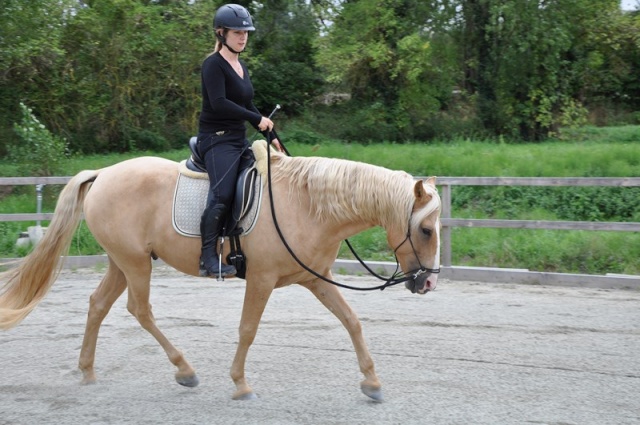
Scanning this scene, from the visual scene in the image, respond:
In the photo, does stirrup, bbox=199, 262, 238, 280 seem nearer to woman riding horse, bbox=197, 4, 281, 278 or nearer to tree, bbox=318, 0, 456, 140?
woman riding horse, bbox=197, 4, 281, 278

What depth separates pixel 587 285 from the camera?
8438mm

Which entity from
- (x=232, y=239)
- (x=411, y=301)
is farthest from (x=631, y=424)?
(x=411, y=301)

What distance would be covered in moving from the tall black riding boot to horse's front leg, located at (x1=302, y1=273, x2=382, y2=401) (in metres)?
0.63

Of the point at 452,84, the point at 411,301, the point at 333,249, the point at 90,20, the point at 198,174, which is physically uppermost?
the point at 90,20

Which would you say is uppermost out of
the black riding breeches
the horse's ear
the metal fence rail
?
the black riding breeches

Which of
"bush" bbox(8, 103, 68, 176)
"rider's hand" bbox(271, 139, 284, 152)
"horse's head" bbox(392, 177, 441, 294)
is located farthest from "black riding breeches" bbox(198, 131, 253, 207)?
"bush" bbox(8, 103, 68, 176)

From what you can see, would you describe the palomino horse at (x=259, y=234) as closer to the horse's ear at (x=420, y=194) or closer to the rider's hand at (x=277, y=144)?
the horse's ear at (x=420, y=194)

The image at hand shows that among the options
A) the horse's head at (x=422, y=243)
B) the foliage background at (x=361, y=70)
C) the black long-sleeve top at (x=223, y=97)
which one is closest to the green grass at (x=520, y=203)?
the foliage background at (x=361, y=70)

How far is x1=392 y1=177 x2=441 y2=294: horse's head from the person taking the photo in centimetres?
459

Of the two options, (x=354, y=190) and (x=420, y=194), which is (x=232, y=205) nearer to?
(x=354, y=190)

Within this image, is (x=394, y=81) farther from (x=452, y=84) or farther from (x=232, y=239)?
(x=232, y=239)

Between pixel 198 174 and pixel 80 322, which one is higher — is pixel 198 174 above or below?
above

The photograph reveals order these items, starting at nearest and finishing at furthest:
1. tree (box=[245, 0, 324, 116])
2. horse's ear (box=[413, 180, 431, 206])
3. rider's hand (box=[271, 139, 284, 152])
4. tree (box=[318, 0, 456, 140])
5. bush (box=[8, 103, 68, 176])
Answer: horse's ear (box=[413, 180, 431, 206]), rider's hand (box=[271, 139, 284, 152]), bush (box=[8, 103, 68, 176]), tree (box=[318, 0, 456, 140]), tree (box=[245, 0, 324, 116])

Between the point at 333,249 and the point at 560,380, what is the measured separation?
1.86 meters
